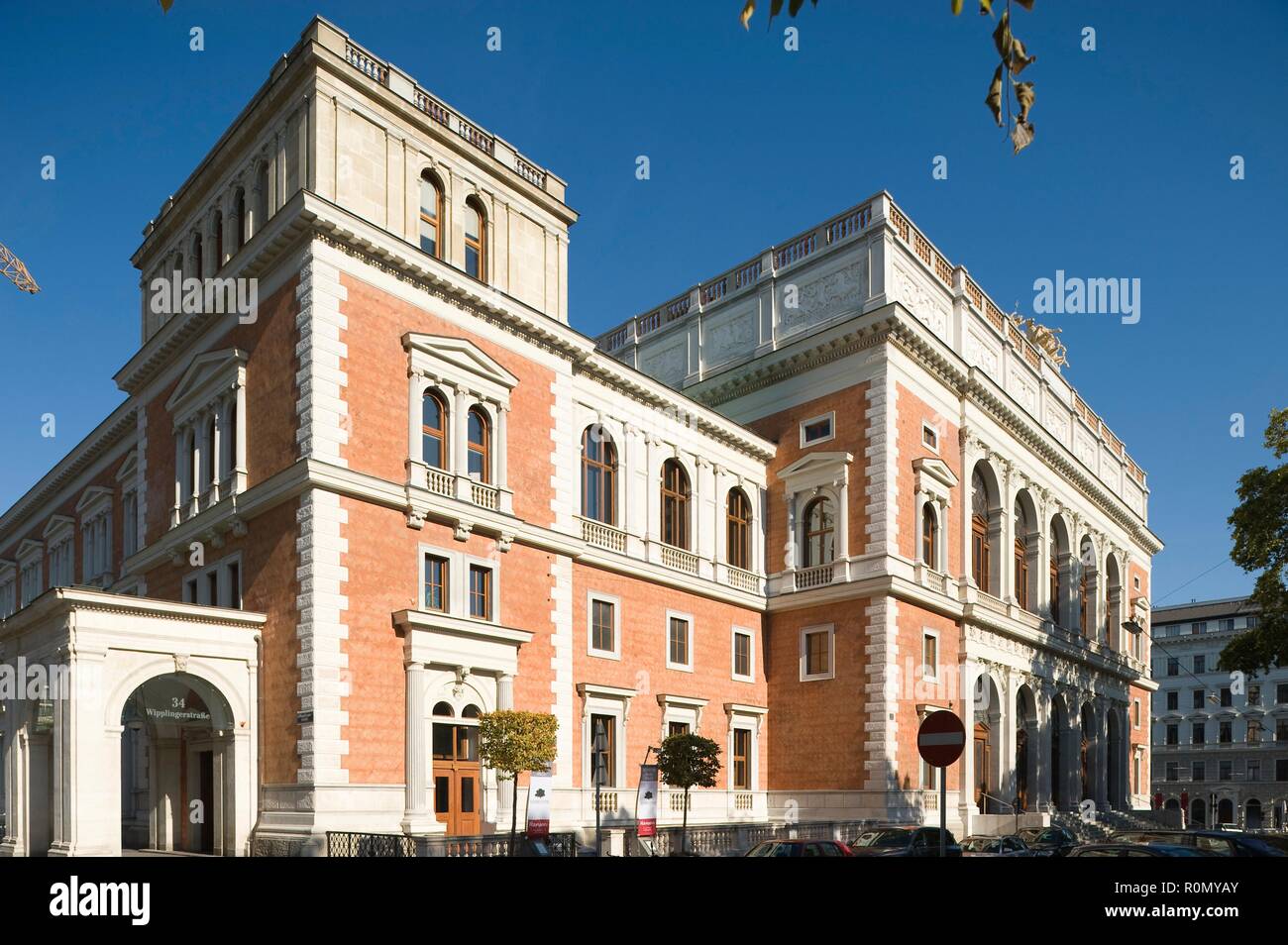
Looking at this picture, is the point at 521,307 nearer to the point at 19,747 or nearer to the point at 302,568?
the point at 302,568

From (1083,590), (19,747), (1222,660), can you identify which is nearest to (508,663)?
(19,747)

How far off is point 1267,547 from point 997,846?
53.7ft

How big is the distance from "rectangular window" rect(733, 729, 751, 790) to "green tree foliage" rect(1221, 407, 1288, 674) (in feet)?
55.2

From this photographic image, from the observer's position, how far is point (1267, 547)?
37.4 metres

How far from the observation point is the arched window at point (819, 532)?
4341cm

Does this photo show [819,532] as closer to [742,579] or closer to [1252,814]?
[742,579]

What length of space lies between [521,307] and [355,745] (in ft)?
44.6

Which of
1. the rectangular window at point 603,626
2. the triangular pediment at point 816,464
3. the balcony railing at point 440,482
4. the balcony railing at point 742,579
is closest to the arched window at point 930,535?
the triangular pediment at point 816,464

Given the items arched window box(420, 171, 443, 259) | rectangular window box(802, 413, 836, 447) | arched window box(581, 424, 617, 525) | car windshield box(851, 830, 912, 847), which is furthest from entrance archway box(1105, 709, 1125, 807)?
arched window box(420, 171, 443, 259)

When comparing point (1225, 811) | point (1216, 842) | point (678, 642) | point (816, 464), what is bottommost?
point (1225, 811)

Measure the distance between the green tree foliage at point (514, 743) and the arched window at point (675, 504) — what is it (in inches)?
551

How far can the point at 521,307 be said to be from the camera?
3425 cm

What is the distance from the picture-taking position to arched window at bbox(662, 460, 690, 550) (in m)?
41.4

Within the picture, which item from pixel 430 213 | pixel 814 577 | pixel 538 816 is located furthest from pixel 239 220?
pixel 814 577
